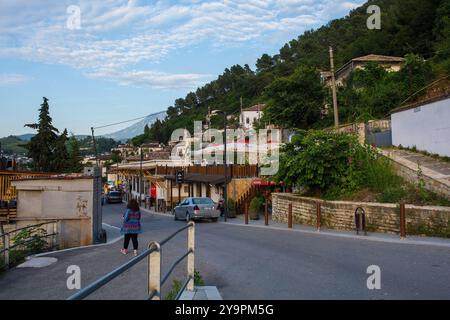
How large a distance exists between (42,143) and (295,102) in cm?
3208

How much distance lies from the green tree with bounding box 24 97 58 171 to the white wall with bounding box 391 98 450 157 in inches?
1770

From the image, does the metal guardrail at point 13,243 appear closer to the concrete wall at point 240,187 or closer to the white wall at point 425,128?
the white wall at point 425,128

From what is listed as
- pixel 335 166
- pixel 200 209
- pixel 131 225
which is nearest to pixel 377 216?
pixel 335 166

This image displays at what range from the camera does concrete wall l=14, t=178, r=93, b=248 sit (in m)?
18.0

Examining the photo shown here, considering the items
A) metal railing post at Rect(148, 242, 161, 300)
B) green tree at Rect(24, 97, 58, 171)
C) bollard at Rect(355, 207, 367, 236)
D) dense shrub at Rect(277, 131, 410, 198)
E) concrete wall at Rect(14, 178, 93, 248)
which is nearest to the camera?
metal railing post at Rect(148, 242, 161, 300)

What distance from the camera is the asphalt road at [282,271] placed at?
7.95 metres

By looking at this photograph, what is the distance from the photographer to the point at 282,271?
985 cm

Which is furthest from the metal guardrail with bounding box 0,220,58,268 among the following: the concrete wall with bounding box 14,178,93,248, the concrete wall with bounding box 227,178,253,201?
the concrete wall with bounding box 227,178,253,201

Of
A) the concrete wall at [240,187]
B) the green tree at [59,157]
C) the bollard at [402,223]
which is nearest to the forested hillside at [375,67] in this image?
the concrete wall at [240,187]

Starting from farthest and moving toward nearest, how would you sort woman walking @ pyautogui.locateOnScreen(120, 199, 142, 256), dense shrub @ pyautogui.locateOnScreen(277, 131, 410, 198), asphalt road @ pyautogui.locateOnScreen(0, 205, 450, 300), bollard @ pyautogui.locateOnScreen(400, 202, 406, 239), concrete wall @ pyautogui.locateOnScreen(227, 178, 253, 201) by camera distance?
1. concrete wall @ pyautogui.locateOnScreen(227, 178, 253, 201)
2. dense shrub @ pyautogui.locateOnScreen(277, 131, 410, 198)
3. bollard @ pyautogui.locateOnScreen(400, 202, 406, 239)
4. woman walking @ pyautogui.locateOnScreen(120, 199, 142, 256)
5. asphalt road @ pyautogui.locateOnScreen(0, 205, 450, 300)

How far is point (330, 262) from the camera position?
10.9 metres

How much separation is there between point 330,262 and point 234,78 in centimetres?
14123

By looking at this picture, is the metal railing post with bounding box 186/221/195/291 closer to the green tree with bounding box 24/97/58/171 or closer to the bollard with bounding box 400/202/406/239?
the bollard with bounding box 400/202/406/239
